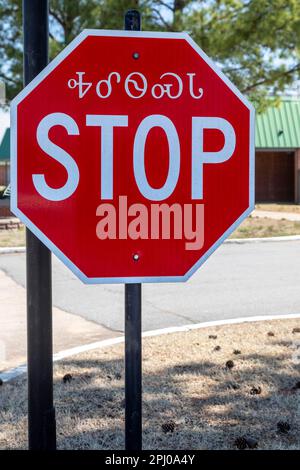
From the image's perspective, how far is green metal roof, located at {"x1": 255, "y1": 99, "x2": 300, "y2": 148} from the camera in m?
34.4

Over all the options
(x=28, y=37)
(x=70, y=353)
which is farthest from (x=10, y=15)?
(x=28, y=37)

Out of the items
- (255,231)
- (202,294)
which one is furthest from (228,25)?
(202,294)

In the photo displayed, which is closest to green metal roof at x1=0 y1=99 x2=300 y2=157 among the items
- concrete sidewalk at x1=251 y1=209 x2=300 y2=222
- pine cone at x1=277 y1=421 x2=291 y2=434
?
concrete sidewalk at x1=251 y1=209 x2=300 y2=222

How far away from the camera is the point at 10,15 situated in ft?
66.1

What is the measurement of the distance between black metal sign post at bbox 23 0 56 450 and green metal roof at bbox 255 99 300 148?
32.0 metres

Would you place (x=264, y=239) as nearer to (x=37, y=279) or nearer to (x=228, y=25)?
(x=228, y=25)

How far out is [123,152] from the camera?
7.77 feet

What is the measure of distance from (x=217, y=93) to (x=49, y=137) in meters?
0.62

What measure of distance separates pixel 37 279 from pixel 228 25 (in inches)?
629
